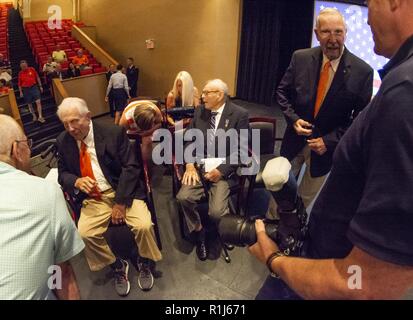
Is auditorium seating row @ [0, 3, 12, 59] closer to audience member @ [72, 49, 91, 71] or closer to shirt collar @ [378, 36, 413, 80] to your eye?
audience member @ [72, 49, 91, 71]

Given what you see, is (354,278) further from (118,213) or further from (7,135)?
(118,213)

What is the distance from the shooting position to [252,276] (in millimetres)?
2410

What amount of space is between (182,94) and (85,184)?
1.90m

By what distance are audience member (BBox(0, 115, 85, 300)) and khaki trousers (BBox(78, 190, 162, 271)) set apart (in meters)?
1.12

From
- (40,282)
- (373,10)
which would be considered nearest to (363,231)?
(373,10)

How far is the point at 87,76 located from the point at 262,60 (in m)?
3.99

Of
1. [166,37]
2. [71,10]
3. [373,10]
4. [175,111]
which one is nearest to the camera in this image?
[373,10]

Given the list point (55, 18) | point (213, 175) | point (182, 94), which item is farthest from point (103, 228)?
point (55, 18)

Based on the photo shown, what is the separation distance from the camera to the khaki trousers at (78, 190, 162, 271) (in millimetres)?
2263

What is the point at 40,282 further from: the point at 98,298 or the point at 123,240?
the point at 123,240

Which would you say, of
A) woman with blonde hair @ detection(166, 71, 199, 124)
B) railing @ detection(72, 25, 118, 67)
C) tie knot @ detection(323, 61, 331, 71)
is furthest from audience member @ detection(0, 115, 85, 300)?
railing @ detection(72, 25, 118, 67)

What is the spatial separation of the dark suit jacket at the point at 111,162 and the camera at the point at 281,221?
1.51 meters

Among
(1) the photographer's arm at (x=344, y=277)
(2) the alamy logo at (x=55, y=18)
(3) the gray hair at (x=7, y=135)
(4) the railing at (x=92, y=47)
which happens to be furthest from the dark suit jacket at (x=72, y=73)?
(1) the photographer's arm at (x=344, y=277)
